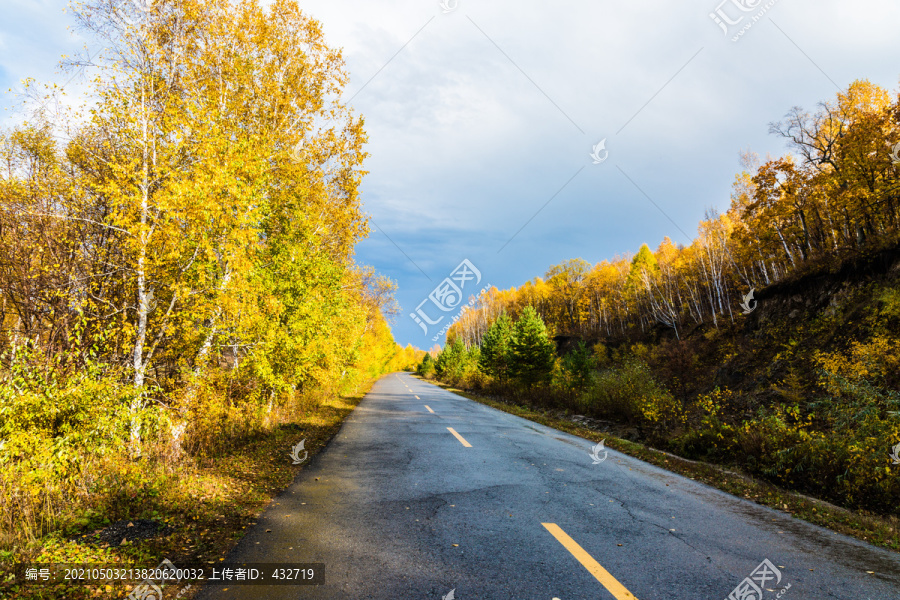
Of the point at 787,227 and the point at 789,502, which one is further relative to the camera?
the point at 787,227

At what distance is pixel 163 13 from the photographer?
701 cm

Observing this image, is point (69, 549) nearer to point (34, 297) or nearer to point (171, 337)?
point (171, 337)

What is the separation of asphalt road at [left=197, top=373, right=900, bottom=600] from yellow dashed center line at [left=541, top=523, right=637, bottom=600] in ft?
0.05

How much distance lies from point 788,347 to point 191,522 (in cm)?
2376

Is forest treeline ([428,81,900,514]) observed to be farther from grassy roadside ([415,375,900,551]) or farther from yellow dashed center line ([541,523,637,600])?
yellow dashed center line ([541,523,637,600])

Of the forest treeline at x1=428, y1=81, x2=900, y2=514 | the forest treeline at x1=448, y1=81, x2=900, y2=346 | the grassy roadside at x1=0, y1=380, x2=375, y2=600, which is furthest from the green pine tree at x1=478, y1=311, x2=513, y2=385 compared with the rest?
the grassy roadside at x1=0, y1=380, x2=375, y2=600

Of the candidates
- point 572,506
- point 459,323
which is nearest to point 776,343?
point 572,506

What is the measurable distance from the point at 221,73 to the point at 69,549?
946 centimetres

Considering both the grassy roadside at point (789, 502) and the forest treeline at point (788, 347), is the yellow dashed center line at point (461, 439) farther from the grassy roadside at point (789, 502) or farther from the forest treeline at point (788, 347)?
the forest treeline at point (788, 347)

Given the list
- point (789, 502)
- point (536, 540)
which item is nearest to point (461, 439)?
point (536, 540)

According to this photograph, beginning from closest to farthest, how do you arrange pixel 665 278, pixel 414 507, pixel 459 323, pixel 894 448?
pixel 414 507 → pixel 894 448 → pixel 665 278 → pixel 459 323

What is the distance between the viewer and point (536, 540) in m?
3.96

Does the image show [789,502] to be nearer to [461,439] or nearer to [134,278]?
[461,439]

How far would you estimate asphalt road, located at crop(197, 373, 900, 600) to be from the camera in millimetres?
3104
